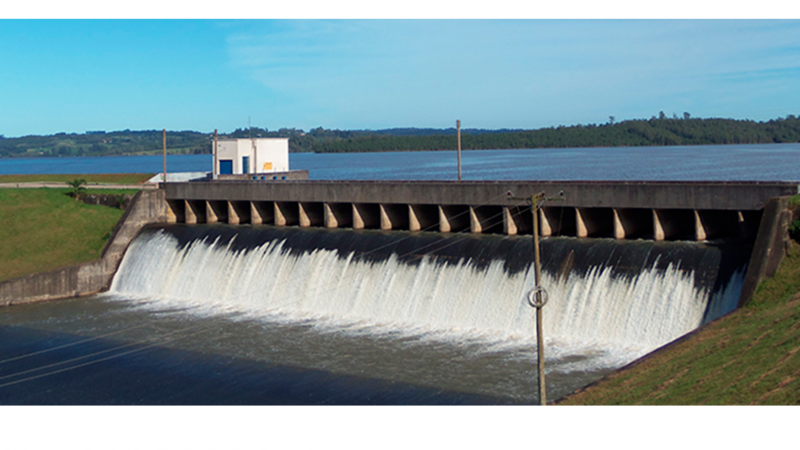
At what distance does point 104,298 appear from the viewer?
43.9m

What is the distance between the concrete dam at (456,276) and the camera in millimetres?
26859

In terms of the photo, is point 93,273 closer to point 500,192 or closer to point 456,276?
point 456,276

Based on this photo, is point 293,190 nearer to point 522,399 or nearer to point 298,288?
point 298,288

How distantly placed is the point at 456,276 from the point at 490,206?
6.47 metres

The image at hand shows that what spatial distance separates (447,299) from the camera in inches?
1299

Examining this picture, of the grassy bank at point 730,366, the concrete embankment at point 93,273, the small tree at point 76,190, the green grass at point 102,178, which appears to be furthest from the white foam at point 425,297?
the green grass at point 102,178

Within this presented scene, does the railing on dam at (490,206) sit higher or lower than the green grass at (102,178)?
lower

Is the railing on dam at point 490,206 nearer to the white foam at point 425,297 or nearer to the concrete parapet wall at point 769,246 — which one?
the concrete parapet wall at point 769,246

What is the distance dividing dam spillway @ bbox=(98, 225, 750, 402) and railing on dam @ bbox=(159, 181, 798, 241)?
1949 mm

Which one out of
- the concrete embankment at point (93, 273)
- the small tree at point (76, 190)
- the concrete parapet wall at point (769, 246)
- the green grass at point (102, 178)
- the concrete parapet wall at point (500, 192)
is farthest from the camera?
the green grass at point (102, 178)

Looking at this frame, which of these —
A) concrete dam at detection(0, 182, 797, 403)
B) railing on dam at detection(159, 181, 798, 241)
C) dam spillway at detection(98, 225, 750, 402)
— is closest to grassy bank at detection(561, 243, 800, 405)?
concrete dam at detection(0, 182, 797, 403)

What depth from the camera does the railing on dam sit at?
1224 inches

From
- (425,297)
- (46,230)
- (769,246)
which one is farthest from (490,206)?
(46,230)

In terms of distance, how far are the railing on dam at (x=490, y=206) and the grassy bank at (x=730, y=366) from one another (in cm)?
712
